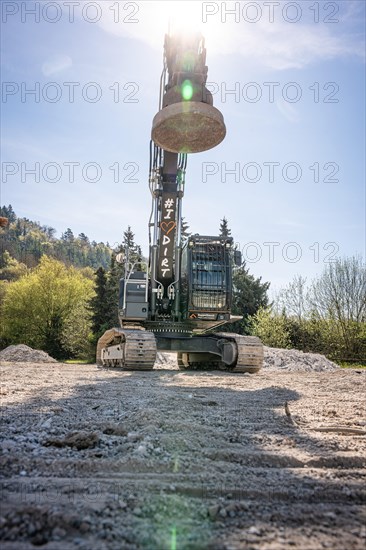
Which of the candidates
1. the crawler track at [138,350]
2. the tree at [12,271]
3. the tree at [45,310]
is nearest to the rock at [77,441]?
the crawler track at [138,350]

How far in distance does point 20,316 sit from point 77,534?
4317cm

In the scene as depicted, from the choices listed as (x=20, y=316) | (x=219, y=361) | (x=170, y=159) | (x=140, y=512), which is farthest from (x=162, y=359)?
(x=20, y=316)

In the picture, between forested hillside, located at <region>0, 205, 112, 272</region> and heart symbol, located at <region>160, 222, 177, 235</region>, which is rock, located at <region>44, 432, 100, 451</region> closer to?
heart symbol, located at <region>160, 222, 177, 235</region>

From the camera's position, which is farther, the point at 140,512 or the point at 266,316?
the point at 266,316

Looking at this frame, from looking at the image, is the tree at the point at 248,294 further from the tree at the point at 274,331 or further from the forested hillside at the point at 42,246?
the forested hillside at the point at 42,246

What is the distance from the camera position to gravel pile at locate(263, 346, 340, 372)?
1528 cm

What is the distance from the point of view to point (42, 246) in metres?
120

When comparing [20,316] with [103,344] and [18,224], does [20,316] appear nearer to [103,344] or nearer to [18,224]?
[103,344]

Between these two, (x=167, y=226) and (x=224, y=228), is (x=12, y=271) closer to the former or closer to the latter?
(x=224, y=228)

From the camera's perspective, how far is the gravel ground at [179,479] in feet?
5.72

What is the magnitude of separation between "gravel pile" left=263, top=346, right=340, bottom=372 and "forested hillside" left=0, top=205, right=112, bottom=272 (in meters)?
81.8

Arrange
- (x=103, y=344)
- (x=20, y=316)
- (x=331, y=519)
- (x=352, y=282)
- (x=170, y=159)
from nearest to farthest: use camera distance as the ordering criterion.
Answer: (x=331, y=519), (x=170, y=159), (x=103, y=344), (x=352, y=282), (x=20, y=316)

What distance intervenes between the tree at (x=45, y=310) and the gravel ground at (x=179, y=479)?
3516 cm

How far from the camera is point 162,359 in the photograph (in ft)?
61.3
